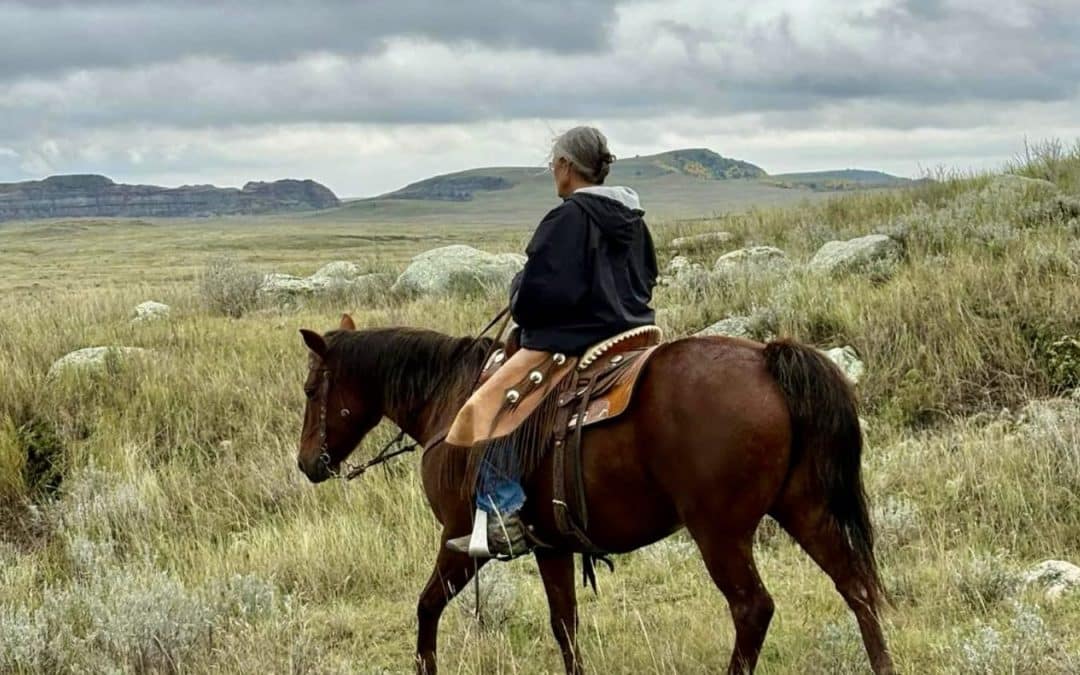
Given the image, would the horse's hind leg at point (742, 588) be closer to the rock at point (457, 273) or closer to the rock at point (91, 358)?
the rock at point (91, 358)

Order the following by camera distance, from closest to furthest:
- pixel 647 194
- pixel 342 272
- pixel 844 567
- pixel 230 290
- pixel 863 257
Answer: pixel 844 567, pixel 863 257, pixel 230 290, pixel 342 272, pixel 647 194

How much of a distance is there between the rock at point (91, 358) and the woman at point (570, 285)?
7.78 meters

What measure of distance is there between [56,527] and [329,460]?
4101 mm

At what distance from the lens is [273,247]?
7219cm

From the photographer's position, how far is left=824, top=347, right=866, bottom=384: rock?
9.18 m

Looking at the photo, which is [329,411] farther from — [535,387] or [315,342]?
[535,387]

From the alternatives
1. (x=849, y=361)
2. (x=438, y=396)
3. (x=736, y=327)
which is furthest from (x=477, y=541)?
(x=736, y=327)

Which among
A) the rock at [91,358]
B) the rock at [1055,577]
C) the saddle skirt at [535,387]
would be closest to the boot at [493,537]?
the saddle skirt at [535,387]

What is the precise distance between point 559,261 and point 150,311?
473 inches

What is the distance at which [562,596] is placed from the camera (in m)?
5.06

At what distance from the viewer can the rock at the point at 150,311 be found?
47.0 feet

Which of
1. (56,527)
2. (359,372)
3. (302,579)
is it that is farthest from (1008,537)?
(56,527)

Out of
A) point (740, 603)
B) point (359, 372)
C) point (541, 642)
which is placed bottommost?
point (541, 642)

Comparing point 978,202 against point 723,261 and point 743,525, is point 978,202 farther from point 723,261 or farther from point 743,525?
point 743,525
